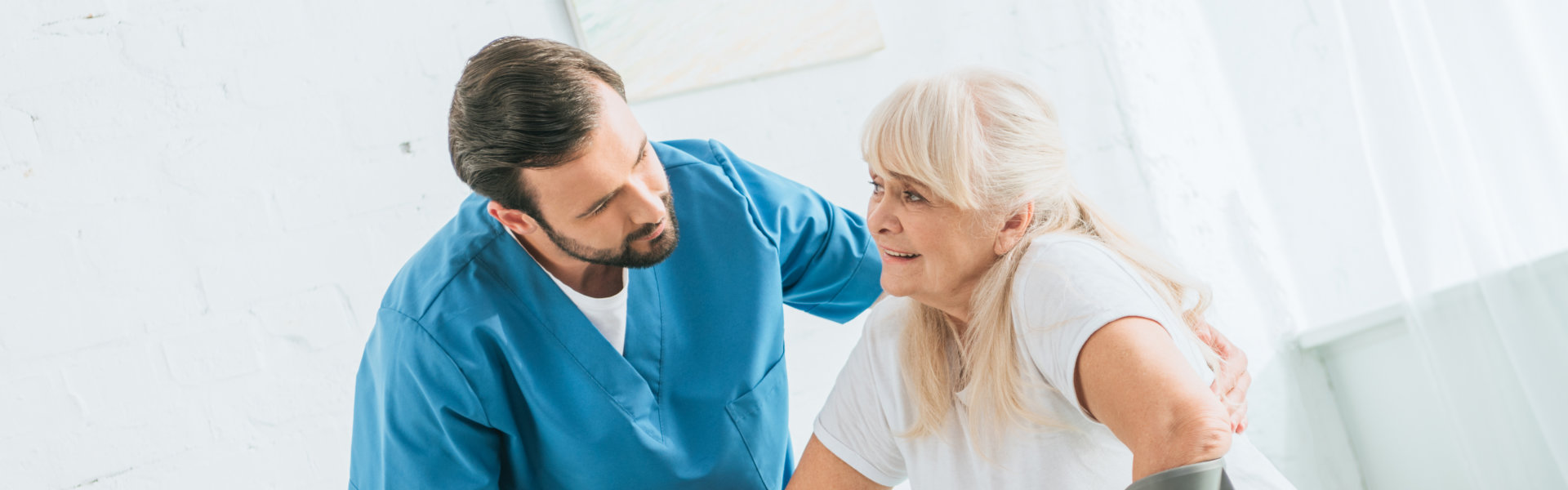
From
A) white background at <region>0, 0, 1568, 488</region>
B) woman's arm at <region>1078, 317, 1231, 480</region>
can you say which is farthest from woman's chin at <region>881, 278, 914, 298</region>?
white background at <region>0, 0, 1568, 488</region>

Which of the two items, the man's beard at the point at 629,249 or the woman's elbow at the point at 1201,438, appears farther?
the man's beard at the point at 629,249

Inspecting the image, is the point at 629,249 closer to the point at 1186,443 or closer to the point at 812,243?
the point at 812,243

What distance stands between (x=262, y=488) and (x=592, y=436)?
1.82ft

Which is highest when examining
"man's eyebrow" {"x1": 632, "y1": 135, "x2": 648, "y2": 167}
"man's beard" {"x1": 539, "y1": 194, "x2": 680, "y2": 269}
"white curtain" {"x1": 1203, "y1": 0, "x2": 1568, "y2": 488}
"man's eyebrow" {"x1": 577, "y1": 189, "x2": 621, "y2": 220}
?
"man's eyebrow" {"x1": 632, "y1": 135, "x2": 648, "y2": 167}

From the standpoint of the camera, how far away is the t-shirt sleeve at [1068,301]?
83 centimetres

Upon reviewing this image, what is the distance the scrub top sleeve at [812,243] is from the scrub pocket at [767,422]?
0.13 metres

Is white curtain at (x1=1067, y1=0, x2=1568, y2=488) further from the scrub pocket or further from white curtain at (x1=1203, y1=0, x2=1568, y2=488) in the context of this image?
the scrub pocket

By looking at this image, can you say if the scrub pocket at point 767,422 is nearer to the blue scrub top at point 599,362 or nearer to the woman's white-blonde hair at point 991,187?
the blue scrub top at point 599,362

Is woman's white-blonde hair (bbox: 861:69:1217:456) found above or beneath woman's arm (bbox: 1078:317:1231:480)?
above

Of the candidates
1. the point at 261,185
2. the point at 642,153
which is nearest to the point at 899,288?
the point at 642,153

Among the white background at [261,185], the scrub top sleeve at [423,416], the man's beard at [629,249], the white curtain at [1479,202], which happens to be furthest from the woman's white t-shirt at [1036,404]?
the white curtain at [1479,202]

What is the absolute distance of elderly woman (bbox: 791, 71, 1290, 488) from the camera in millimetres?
843

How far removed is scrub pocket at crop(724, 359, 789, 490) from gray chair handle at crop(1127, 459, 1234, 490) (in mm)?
620

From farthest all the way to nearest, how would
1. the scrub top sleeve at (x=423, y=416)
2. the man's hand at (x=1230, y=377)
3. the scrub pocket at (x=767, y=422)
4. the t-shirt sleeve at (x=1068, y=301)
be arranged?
the scrub pocket at (x=767, y=422), the scrub top sleeve at (x=423, y=416), the man's hand at (x=1230, y=377), the t-shirt sleeve at (x=1068, y=301)
